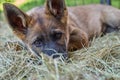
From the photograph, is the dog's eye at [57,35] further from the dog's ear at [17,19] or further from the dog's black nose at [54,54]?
the dog's ear at [17,19]

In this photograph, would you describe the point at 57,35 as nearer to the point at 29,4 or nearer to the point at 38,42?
the point at 38,42

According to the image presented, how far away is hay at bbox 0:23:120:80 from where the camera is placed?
14.8ft

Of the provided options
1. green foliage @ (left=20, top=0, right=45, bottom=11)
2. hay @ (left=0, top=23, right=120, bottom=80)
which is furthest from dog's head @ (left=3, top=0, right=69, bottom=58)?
green foliage @ (left=20, top=0, right=45, bottom=11)

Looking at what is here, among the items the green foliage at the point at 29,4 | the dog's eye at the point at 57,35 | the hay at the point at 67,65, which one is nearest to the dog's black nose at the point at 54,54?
the hay at the point at 67,65

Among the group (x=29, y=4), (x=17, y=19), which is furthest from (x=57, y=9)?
(x=29, y=4)

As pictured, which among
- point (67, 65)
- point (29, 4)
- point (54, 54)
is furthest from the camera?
point (29, 4)

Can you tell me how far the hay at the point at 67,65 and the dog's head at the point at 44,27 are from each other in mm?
211

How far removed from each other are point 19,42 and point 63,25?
0.88 meters

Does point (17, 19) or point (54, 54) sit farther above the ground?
point (17, 19)

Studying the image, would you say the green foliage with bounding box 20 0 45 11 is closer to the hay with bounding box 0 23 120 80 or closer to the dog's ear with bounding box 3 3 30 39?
the hay with bounding box 0 23 120 80

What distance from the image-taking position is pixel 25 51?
6141mm

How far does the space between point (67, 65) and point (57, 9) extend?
1341 mm

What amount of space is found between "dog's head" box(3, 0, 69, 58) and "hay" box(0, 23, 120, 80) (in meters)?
0.21

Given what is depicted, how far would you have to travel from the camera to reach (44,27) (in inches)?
225
